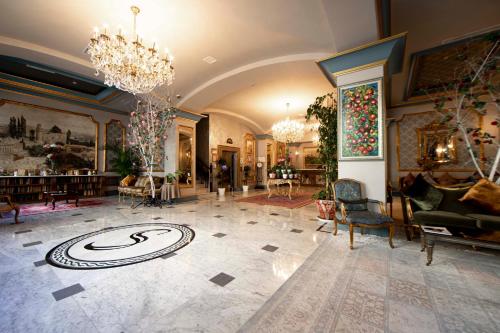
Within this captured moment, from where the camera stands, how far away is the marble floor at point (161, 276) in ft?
4.42

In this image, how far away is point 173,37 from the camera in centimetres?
381

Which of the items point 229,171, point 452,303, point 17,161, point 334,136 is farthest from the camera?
point 229,171

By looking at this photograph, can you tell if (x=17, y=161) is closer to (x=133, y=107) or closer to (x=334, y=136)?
(x=133, y=107)

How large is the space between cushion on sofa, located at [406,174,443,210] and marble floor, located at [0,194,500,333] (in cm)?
63

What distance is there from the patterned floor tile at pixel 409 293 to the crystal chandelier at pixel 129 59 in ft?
14.8

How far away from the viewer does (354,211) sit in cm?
291

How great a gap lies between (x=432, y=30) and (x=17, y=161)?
1117 cm

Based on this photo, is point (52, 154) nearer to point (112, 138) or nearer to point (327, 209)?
point (112, 138)

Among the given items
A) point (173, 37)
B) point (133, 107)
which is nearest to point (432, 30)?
point (173, 37)

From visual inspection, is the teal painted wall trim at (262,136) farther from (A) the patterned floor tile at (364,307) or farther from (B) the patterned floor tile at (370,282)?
(A) the patterned floor tile at (364,307)

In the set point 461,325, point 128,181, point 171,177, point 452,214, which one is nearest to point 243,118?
point 171,177

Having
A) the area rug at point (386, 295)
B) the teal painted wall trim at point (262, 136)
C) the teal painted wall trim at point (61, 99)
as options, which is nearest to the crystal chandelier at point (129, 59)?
the area rug at point (386, 295)

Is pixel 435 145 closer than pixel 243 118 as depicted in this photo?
Yes

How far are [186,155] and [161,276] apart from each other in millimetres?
6102
